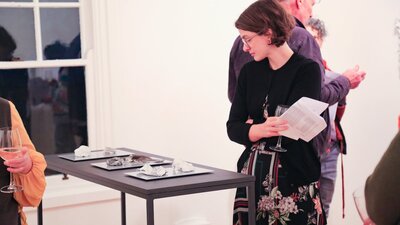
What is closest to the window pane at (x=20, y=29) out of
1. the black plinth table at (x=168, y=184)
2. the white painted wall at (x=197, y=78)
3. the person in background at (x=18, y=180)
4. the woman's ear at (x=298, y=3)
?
the white painted wall at (x=197, y=78)

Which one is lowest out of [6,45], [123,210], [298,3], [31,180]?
[123,210]

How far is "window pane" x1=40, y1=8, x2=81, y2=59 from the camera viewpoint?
4.35 m

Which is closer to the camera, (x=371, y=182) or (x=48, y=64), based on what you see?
(x=371, y=182)

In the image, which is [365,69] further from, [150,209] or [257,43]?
[150,209]

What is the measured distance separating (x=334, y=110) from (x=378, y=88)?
1.53 meters

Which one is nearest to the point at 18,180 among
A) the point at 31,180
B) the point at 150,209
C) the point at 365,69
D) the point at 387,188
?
the point at 31,180

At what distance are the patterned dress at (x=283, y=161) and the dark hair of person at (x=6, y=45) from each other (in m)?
1.80

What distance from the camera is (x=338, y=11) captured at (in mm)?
5281

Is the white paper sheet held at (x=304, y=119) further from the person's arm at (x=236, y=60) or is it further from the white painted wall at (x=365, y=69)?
the white painted wall at (x=365, y=69)

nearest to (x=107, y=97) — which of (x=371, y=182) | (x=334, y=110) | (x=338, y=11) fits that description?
(x=334, y=110)

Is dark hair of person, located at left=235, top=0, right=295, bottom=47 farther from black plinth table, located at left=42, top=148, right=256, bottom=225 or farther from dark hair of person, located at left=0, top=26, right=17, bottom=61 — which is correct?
dark hair of person, located at left=0, top=26, right=17, bottom=61

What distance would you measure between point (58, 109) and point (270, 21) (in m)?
1.91

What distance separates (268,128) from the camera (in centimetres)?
295

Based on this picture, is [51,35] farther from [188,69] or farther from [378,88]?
[378,88]
